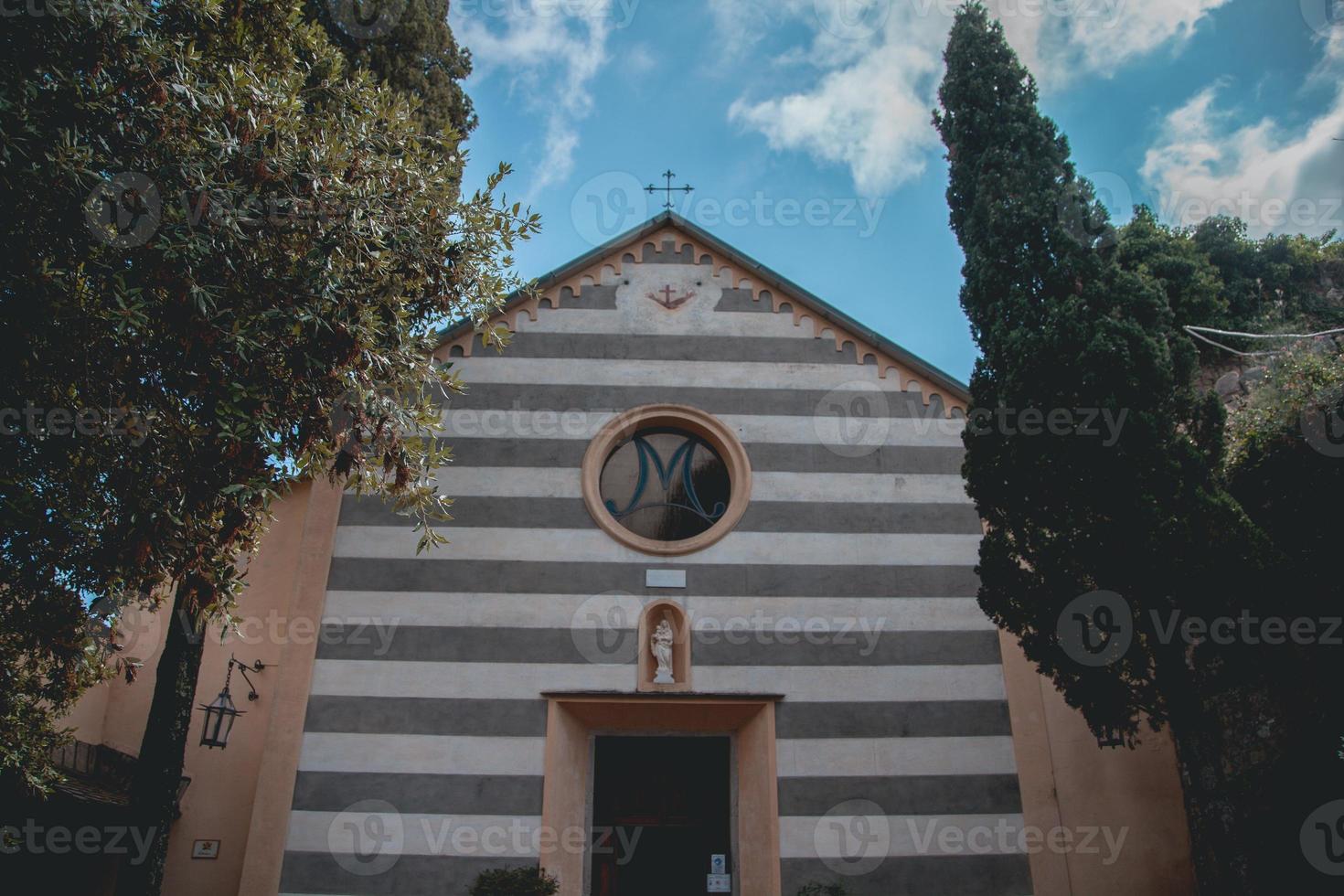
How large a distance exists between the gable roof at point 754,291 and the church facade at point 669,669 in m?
0.06

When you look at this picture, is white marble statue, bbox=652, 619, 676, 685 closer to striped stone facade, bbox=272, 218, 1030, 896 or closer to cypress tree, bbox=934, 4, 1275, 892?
striped stone facade, bbox=272, 218, 1030, 896

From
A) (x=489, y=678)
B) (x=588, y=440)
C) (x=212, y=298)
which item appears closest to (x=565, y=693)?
(x=489, y=678)

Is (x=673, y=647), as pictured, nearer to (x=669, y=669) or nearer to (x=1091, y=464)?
(x=669, y=669)

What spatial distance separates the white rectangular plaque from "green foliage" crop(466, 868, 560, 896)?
11.6 feet

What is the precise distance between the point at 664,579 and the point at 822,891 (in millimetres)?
4006

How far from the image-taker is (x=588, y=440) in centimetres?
1257

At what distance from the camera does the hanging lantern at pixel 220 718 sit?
10.6 m

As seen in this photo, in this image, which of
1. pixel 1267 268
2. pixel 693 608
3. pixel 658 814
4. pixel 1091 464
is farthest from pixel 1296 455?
pixel 1267 268

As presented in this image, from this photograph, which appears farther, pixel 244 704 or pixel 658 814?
pixel 244 704

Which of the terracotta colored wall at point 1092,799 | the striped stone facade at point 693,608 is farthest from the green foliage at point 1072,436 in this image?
the striped stone facade at point 693,608

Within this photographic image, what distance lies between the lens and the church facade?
10.6m

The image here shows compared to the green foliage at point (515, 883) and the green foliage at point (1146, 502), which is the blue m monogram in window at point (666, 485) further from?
the green foliage at point (515, 883)

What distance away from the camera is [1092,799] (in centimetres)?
1096

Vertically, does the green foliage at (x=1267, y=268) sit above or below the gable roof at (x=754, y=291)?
above
